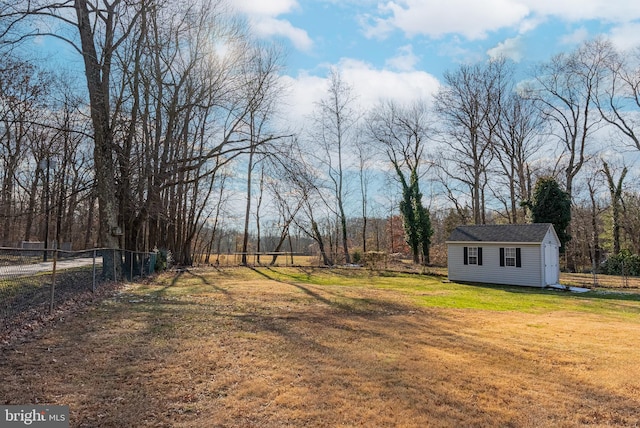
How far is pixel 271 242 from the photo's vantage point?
40.6 m

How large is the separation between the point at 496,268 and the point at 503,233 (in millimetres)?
1840

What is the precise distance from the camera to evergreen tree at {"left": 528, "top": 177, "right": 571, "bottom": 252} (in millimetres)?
24141

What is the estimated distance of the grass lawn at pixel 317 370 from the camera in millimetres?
3461

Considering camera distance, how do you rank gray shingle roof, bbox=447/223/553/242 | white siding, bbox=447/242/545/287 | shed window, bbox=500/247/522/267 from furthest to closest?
1. shed window, bbox=500/247/522/267
2. gray shingle roof, bbox=447/223/553/242
3. white siding, bbox=447/242/545/287

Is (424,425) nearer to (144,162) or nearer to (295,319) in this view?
(295,319)

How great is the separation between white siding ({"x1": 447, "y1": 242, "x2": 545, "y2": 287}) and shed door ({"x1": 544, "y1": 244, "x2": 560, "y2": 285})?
55cm

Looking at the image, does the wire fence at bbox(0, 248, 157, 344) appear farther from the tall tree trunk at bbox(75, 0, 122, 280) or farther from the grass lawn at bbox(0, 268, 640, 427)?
the tall tree trunk at bbox(75, 0, 122, 280)

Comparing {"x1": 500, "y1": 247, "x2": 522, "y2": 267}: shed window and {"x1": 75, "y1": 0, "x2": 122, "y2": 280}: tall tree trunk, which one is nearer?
{"x1": 75, "y1": 0, "x2": 122, "y2": 280}: tall tree trunk

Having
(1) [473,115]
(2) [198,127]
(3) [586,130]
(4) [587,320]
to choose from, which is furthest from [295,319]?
(3) [586,130]

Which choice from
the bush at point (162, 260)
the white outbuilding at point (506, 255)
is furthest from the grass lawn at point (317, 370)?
the white outbuilding at point (506, 255)

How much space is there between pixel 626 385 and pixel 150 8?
43.4 feet

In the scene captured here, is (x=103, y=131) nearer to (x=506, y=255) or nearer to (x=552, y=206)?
(x=506, y=255)

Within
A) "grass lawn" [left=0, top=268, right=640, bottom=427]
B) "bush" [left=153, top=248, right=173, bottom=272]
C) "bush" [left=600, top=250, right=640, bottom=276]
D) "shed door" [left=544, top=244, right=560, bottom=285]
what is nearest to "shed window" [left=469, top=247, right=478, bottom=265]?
"shed door" [left=544, top=244, right=560, bottom=285]

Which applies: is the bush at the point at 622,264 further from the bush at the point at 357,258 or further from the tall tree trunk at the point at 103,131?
the tall tree trunk at the point at 103,131
